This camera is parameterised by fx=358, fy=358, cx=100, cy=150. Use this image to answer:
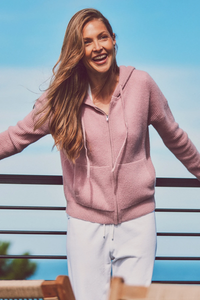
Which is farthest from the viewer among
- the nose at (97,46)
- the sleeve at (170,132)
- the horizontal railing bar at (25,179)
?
the horizontal railing bar at (25,179)

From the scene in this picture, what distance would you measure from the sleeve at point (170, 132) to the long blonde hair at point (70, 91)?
23 centimetres

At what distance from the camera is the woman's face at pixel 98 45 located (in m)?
1.42

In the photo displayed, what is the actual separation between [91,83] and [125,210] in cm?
57

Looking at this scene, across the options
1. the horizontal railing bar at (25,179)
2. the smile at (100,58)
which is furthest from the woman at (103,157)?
the horizontal railing bar at (25,179)

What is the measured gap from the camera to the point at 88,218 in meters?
1.47

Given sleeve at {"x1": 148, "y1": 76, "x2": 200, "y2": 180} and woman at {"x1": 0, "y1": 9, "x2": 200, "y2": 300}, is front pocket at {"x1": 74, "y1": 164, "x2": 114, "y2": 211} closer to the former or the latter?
woman at {"x1": 0, "y1": 9, "x2": 200, "y2": 300}

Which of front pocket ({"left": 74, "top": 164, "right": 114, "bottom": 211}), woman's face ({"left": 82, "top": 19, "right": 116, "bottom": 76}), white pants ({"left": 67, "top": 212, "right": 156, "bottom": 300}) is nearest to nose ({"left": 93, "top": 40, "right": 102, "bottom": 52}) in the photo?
woman's face ({"left": 82, "top": 19, "right": 116, "bottom": 76})

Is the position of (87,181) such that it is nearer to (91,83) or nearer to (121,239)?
(121,239)

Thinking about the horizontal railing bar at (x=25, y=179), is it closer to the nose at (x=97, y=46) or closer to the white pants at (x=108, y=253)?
the white pants at (x=108, y=253)

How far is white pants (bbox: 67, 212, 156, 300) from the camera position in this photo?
1.45 m

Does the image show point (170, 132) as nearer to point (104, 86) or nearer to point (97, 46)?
point (104, 86)

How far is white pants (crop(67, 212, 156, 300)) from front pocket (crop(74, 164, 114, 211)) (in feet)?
0.28

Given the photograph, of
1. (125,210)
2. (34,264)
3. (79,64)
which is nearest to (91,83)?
(79,64)

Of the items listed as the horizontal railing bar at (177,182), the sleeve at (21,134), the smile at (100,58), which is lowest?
the horizontal railing bar at (177,182)
